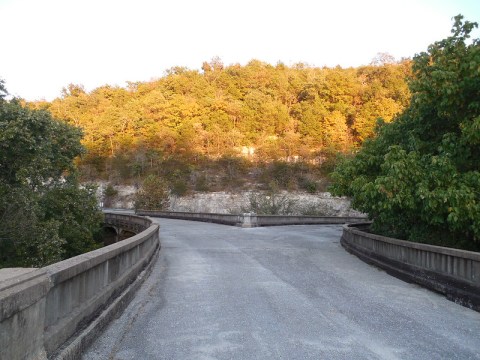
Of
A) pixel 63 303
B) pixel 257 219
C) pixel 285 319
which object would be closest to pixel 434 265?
pixel 285 319

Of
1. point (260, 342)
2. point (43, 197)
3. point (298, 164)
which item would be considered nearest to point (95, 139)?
point (298, 164)

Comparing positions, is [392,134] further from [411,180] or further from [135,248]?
[135,248]

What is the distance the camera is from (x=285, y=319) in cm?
656

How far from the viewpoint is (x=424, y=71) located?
1124 centimetres

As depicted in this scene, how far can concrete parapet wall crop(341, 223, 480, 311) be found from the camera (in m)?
7.59

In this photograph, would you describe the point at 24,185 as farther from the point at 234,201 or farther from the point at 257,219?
the point at 234,201

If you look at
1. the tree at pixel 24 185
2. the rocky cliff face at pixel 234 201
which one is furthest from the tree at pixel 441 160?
the rocky cliff face at pixel 234 201

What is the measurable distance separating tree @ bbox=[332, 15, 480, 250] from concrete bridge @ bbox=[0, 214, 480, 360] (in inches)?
58.5

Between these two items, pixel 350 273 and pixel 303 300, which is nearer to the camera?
pixel 303 300

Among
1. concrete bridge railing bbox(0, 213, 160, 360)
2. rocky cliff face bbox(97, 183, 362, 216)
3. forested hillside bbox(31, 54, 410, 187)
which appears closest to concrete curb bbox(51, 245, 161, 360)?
concrete bridge railing bbox(0, 213, 160, 360)

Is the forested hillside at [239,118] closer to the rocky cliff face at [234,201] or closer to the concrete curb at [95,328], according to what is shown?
the rocky cliff face at [234,201]

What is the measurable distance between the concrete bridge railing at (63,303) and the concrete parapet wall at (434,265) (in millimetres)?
6078

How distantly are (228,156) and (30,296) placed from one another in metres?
73.0

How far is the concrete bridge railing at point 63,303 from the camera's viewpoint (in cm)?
321
